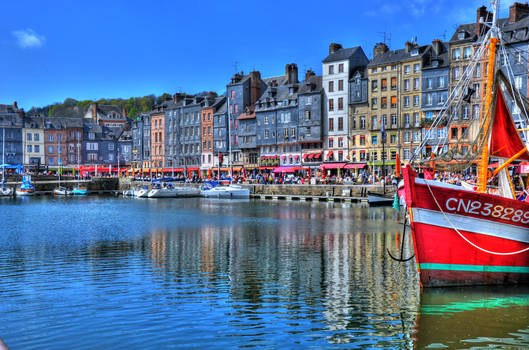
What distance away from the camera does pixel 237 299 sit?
1698 cm

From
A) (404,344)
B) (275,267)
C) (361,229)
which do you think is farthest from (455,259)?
(361,229)

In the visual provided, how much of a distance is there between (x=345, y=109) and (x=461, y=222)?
227ft

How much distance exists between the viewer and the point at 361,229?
36.4 metres

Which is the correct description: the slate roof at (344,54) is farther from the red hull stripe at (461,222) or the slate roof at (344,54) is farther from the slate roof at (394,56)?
the red hull stripe at (461,222)

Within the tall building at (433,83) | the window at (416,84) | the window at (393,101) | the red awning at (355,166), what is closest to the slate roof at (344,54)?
the window at (393,101)

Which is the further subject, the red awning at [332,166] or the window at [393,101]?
the red awning at [332,166]

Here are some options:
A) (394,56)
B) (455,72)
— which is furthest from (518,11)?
(394,56)

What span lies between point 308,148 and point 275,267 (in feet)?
222

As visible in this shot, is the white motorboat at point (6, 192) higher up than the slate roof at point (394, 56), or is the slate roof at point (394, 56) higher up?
the slate roof at point (394, 56)

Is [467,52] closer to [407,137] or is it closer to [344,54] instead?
[407,137]

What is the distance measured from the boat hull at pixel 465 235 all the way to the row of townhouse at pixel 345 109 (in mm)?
41704

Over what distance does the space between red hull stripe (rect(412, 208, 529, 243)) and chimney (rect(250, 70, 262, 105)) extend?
87263 mm

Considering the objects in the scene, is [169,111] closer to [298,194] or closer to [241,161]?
[241,161]

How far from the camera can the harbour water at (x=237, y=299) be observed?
→ 1340 cm
